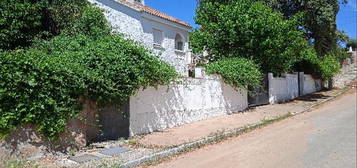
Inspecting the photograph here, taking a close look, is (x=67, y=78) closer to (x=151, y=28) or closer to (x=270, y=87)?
(x=151, y=28)

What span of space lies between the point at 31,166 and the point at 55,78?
1862mm

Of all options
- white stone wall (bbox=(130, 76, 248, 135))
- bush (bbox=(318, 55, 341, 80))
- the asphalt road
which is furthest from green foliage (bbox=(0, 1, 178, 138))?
bush (bbox=(318, 55, 341, 80))

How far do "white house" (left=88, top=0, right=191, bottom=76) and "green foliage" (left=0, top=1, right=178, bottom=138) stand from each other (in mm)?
5845

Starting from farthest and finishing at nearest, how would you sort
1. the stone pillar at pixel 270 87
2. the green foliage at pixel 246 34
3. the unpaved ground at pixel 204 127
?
the stone pillar at pixel 270 87 → the green foliage at pixel 246 34 → the unpaved ground at pixel 204 127

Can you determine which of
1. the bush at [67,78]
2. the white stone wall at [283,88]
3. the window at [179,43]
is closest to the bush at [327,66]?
the white stone wall at [283,88]

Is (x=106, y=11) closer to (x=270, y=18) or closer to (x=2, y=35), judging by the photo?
(x=2, y=35)

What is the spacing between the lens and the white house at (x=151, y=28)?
17281 millimetres

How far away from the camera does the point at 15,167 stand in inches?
262

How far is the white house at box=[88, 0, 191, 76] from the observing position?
56.7 feet

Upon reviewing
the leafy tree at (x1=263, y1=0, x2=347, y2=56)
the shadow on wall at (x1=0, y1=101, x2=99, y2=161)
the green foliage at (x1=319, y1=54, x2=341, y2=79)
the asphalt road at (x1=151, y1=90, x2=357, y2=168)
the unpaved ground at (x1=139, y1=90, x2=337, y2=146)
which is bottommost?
the asphalt road at (x1=151, y1=90, x2=357, y2=168)

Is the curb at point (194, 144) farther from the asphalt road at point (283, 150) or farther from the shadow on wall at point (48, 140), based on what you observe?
the shadow on wall at point (48, 140)

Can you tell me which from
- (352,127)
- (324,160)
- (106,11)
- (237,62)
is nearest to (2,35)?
(106,11)

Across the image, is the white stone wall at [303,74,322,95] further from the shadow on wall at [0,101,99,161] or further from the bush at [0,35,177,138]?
the shadow on wall at [0,101,99,161]

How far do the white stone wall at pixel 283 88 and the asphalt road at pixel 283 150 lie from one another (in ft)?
28.5
